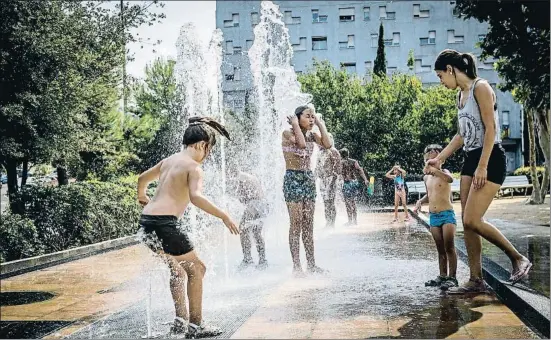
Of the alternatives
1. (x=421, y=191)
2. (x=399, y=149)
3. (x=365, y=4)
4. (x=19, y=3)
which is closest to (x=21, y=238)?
(x=19, y=3)

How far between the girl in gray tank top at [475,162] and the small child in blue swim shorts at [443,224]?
0.61 ft

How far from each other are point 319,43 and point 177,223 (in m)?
50.8

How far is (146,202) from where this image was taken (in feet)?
14.4

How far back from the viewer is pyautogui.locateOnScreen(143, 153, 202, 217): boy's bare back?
3986 mm

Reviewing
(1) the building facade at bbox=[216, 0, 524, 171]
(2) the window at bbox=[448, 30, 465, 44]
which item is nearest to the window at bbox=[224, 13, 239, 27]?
(1) the building facade at bbox=[216, 0, 524, 171]

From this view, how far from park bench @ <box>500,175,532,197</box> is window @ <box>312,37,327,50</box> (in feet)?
97.8

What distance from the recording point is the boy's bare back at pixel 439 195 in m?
5.56

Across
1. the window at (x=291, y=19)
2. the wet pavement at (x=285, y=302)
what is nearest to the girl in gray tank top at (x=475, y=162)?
the wet pavement at (x=285, y=302)

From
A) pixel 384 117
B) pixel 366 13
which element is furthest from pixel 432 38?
pixel 384 117

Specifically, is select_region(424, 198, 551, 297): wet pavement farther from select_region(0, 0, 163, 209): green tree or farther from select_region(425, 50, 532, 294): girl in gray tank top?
select_region(0, 0, 163, 209): green tree

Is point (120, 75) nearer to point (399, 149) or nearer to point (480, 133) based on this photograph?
point (480, 133)

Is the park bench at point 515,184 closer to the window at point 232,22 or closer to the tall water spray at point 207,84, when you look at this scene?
the tall water spray at point 207,84

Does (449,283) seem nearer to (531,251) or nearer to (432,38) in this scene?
(531,251)

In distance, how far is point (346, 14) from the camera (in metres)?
52.9
